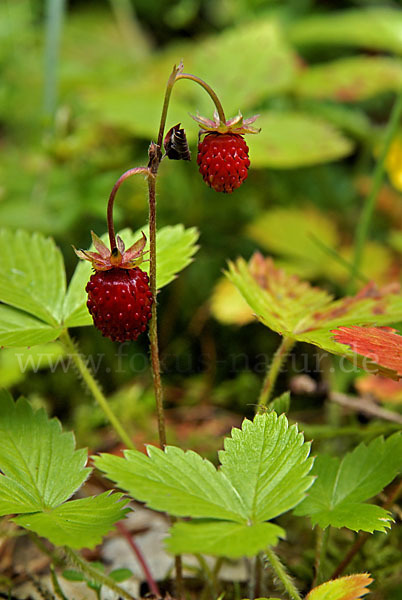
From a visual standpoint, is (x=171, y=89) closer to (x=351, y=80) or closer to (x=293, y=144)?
(x=293, y=144)

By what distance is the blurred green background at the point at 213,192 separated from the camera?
2.10 m

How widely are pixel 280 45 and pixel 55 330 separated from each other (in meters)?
1.89

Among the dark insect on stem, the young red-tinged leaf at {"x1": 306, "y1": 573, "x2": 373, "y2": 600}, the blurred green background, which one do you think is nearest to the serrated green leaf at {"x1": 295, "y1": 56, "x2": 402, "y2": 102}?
the blurred green background

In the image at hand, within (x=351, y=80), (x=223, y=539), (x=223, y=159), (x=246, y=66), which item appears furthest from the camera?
(x=351, y=80)

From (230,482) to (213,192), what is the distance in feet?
5.76

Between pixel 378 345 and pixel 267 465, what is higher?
pixel 378 345

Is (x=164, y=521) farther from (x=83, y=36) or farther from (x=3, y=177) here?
(x=83, y=36)

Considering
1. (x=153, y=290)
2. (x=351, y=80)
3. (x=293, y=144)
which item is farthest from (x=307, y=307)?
(x=351, y=80)

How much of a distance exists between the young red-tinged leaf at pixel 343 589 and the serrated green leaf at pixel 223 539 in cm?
19

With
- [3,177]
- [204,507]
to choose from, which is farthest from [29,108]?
[204,507]

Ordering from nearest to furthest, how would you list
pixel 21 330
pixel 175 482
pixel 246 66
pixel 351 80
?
pixel 175 482
pixel 21 330
pixel 246 66
pixel 351 80

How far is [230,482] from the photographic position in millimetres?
923

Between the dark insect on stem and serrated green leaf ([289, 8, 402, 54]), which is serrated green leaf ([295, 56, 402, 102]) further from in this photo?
the dark insect on stem

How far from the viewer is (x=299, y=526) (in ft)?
5.02
